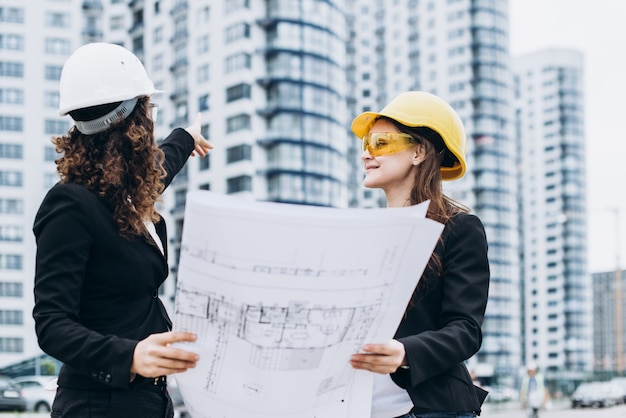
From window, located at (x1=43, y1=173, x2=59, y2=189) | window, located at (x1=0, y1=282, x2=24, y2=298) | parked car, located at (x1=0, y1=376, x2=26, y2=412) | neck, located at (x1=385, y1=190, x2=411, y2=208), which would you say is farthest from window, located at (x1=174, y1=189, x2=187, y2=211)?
neck, located at (x1=385, y1=190, x2=411, y2=208)

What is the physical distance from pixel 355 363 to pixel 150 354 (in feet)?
1.75

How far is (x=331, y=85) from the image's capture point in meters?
58.2

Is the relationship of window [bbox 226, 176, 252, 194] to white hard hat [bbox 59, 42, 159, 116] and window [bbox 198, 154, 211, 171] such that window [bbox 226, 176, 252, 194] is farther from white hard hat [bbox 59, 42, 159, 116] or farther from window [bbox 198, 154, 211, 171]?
white hard hat [bbox 59, 42, 159, 116]

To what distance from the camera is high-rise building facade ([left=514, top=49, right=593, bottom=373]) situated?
351ft

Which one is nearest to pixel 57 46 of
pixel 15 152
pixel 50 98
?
pixel 50 98

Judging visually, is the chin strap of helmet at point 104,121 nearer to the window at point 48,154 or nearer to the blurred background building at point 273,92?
the blurred background building at point 273,92

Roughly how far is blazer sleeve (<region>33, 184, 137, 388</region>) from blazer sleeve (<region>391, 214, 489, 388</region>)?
794 millimetres

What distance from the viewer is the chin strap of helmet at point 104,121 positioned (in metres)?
2.55

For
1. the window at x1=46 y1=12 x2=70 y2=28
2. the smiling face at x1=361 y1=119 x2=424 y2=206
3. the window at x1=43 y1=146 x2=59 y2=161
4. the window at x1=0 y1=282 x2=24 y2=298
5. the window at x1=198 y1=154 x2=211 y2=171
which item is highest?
the window at x1=46 y1=12 x2=70 y2=28

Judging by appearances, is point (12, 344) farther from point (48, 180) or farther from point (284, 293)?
point (284, 293)

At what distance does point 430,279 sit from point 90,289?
3.48 feet

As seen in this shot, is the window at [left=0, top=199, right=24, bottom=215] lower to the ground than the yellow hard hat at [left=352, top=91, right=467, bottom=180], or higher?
higher

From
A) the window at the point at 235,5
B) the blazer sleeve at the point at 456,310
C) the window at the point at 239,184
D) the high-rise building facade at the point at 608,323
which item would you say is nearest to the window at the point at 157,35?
the window at the point at 235,5

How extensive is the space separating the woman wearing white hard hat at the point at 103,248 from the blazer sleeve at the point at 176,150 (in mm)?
575
